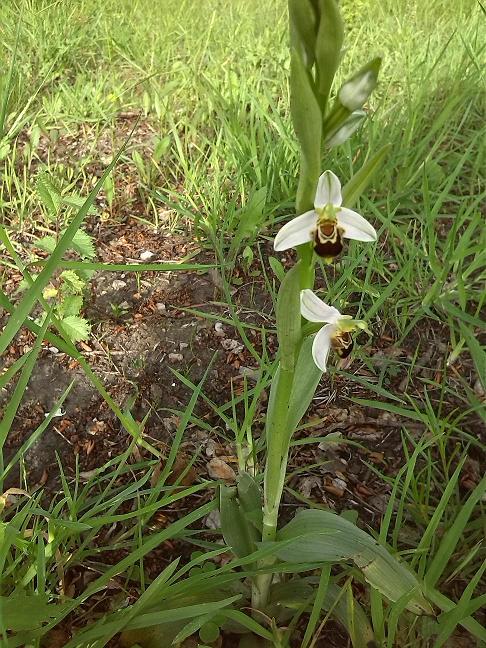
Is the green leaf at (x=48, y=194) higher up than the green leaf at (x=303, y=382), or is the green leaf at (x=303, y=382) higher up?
the green leaf at (x=48, y=194)

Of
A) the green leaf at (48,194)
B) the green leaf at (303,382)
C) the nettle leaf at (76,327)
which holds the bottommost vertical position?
the nettle leaf at (76,327)

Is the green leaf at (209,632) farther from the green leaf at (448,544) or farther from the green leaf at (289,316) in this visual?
the green leaf at (289,316)

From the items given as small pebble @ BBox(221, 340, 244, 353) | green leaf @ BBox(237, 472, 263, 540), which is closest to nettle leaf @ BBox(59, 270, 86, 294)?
small pebble @ BBox(221, 340, 244, 353)

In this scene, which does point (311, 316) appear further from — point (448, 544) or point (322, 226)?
point (448, 544)

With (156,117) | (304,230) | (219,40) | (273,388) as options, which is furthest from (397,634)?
(219,40)

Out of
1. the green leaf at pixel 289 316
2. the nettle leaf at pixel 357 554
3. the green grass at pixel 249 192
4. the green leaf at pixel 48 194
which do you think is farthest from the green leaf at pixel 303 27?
the green leaf at pixel 48 194

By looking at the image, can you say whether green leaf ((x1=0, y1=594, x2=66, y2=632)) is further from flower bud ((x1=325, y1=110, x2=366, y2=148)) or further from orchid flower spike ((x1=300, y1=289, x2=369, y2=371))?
flower bud ((x1=325, y1=110, x2=366, y2=148))
